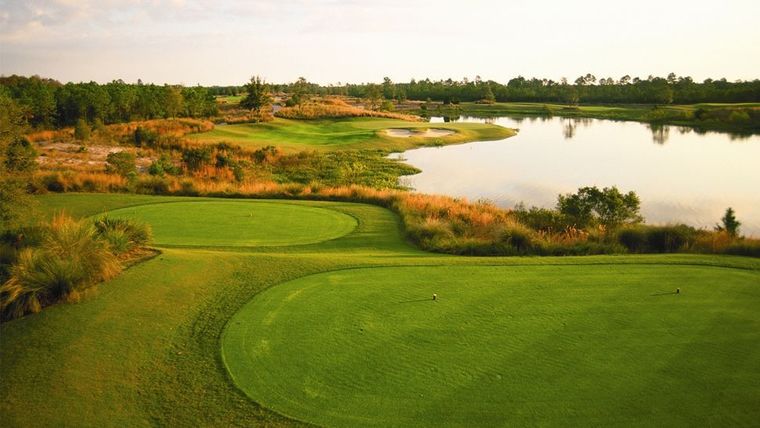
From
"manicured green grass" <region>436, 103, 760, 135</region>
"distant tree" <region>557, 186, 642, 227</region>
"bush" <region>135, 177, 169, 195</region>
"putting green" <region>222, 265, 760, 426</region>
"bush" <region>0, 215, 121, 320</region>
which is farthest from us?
"manicured green grass" <region>436, 103, 760, 135</region>

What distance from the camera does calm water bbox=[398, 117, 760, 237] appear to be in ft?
83.4

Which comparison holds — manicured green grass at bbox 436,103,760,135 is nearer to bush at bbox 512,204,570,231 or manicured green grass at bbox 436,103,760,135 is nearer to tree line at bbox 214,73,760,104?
tree line at bbox 214,73,760,104

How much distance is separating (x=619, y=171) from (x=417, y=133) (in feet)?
73.8

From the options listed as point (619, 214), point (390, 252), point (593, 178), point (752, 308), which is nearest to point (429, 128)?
point (593, 178)

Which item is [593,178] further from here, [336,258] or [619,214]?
[336,258]

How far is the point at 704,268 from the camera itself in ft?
32.3

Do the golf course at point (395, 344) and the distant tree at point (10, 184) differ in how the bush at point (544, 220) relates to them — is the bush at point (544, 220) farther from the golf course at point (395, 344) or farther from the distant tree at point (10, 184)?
the distant tree at point (10, 184)

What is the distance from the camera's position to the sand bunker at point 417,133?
2035 inches

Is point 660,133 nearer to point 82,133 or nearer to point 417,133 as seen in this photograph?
point 417,133

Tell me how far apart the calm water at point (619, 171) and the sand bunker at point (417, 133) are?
4811mm

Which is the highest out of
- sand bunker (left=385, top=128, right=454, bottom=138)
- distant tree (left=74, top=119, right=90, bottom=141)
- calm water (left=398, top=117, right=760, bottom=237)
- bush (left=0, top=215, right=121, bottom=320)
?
distant tree (left=74, top=119, right=90, bottom=141)

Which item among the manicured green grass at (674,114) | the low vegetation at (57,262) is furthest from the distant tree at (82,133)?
the manicured green grass at (674,114)

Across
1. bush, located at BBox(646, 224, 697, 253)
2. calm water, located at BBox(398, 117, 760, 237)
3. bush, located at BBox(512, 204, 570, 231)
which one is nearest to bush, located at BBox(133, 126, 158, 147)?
calm water, located at BBox(398, 117, 760, 237)

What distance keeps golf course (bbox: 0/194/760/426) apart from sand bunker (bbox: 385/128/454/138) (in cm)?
4159
